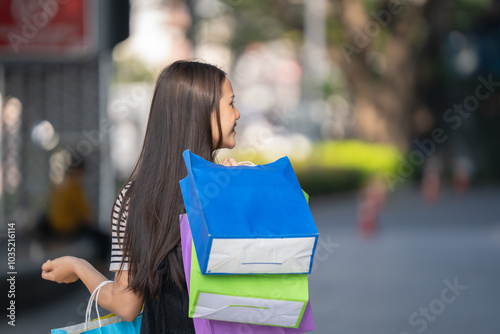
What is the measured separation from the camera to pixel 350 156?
1966 cm

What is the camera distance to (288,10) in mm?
22953

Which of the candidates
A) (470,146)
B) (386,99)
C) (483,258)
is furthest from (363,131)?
(483,258)

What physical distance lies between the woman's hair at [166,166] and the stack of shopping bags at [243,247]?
14 centimetres

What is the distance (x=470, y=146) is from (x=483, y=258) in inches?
611

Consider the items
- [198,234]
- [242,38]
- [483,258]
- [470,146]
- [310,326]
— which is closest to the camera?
[198,234]

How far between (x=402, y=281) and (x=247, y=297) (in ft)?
20.3

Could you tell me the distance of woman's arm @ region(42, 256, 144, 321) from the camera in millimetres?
1998

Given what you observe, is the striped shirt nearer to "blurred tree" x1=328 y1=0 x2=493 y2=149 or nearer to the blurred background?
the blurred background

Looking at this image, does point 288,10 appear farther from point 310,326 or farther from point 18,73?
point 310,326
